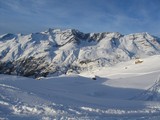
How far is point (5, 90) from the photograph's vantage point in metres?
22.9

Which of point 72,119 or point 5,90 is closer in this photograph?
point 72,119

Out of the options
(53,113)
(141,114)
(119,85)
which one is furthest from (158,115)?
(119,85)

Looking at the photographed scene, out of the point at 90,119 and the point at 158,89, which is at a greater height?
the point at 158,89

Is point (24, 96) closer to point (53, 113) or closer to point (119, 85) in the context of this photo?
point (53, 113)

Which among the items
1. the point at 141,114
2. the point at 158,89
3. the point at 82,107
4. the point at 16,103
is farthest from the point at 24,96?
the point at 158,89

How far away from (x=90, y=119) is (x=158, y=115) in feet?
15.9

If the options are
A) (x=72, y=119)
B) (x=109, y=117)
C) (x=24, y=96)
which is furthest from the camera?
(x=24, y=96)

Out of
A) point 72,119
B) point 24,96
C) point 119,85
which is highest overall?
point 119,85

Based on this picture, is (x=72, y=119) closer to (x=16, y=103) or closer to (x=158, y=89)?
(x=16, y=103)

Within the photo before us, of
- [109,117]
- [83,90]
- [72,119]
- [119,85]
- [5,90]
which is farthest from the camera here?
[119,85]

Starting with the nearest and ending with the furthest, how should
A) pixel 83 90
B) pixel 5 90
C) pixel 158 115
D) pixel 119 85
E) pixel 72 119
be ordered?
pixel 72 119 < pixel 158 115 < pixel 5 90 < pixel 83 90 < pixel 119 85

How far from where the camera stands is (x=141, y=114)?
62.4ft

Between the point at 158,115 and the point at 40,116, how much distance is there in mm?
6959

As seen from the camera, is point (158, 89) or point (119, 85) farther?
point (119, 85)
